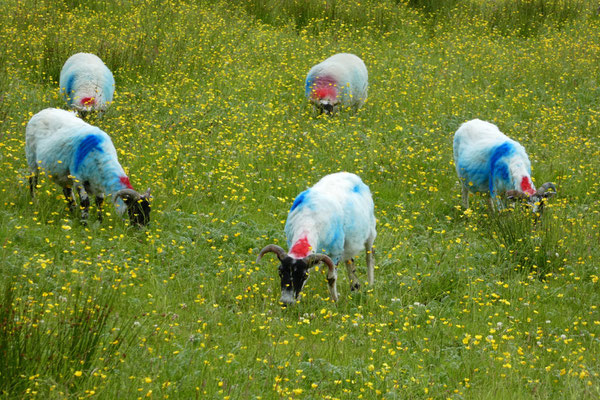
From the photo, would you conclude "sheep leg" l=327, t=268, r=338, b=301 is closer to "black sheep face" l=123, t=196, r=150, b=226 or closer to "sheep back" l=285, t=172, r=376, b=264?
"sheep back" l=285, t=172, r=376, b=264

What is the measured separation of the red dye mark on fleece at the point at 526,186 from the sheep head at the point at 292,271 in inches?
154

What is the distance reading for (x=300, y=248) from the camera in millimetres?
6977

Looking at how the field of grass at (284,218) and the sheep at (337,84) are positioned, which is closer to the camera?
the field of grass at (284,218)

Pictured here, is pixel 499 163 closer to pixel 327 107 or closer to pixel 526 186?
pixel 526 186

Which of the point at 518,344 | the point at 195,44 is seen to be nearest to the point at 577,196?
the point at 518,344

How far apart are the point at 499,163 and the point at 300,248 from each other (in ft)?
13.5

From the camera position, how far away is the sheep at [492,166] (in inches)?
377

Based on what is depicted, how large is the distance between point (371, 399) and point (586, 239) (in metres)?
4.62

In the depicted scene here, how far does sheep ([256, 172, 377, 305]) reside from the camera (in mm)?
6859

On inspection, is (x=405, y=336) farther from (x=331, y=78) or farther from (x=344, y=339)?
(x=331, y=78)

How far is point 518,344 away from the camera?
670 cm

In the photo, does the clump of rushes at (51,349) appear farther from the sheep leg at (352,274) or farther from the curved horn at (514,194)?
the curved horn at (514,194)

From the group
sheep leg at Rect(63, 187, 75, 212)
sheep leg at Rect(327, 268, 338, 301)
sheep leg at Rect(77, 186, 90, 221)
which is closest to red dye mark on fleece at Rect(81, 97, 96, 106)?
sheep leg at Rect(63, 187, 75, 212)

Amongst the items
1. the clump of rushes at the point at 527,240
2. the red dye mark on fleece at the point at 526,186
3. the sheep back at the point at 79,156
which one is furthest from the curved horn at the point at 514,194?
the sheep back at the point at 79,156
